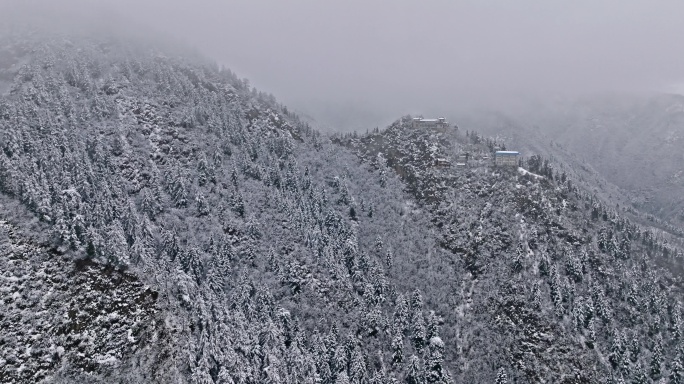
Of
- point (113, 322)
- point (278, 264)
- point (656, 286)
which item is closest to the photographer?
point (113, 322)

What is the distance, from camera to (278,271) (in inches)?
5969

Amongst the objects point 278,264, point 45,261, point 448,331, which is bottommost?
point 448,331

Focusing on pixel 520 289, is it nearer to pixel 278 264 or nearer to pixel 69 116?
pixel 278 264

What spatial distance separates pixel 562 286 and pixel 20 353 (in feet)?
463

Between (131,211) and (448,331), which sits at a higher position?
(131,211)

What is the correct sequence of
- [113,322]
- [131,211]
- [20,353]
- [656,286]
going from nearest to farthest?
[20,353] → [113,322] → [131,211] → [656,286]

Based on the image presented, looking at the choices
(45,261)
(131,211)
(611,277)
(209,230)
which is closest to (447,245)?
(611,277)

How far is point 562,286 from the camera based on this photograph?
513 feet

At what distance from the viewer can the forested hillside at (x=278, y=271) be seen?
10544 cm

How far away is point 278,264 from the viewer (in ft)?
499

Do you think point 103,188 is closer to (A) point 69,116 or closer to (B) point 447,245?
(A) point 69,116

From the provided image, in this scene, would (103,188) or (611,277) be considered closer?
(103,188)

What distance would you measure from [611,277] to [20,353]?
16266cm

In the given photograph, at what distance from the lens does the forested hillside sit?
105438mm
